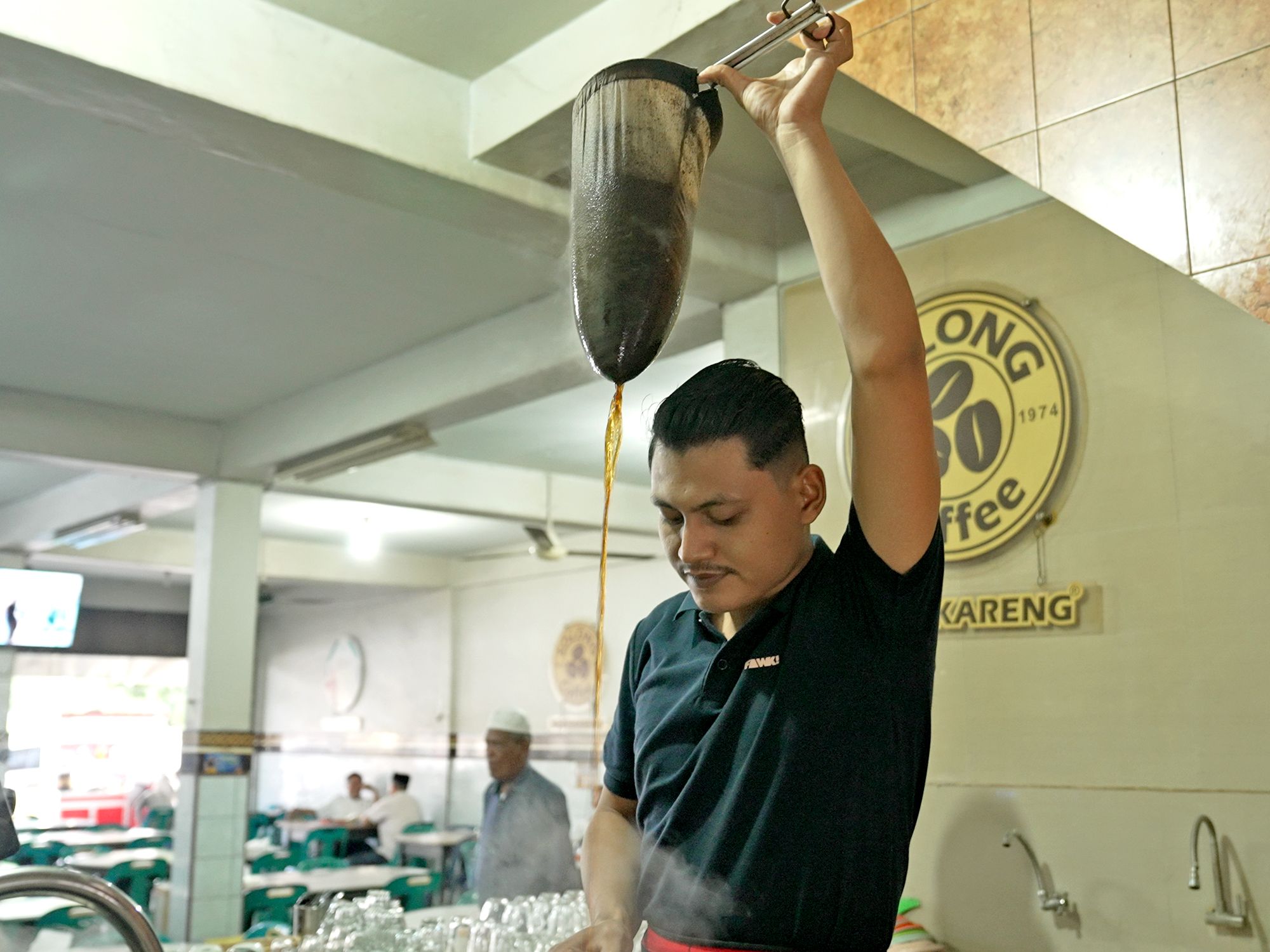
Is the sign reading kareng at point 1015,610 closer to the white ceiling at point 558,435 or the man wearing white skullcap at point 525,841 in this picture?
the white ceiling at point 558,435

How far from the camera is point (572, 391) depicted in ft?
14.1

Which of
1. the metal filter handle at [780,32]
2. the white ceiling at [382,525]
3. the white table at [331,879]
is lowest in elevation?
the white table at [331,879]

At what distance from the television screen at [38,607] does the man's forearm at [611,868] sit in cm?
44

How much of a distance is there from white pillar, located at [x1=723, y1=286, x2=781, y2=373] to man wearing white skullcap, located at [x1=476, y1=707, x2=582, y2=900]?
7.51 feet

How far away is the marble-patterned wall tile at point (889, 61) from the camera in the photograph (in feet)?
6.20

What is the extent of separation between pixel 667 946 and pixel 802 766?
0.18 m

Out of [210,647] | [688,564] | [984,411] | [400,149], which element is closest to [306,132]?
[400,149]

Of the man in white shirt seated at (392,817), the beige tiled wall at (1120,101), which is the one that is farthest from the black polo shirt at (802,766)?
the man in white shirt seated at (392,817)

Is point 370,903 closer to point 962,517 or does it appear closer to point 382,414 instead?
point 962,517

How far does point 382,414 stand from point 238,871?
254cm

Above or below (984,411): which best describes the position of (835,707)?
below

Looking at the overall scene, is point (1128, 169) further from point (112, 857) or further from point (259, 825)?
point (259, 825)

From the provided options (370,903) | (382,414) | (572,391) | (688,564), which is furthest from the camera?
(382,414)

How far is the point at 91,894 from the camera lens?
94cm
